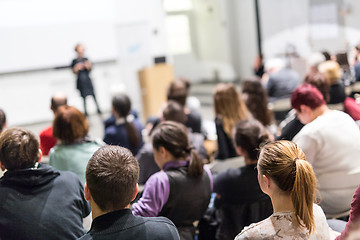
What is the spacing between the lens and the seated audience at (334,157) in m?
2.33

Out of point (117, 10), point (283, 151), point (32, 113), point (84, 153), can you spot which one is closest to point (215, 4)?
point (117, 10)

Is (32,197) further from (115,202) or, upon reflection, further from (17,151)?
(115,202)

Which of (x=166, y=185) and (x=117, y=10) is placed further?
(x=117, y=10)

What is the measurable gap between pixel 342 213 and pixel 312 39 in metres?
6.99

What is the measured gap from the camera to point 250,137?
244 cm

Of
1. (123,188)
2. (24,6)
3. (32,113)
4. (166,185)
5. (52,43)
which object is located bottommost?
(32,113)

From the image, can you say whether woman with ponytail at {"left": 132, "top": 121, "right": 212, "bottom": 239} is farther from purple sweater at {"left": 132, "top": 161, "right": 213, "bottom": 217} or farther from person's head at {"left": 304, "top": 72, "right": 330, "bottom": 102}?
person's head at {"left": 304, "top": 72, "right": 330, "bottom": 102}

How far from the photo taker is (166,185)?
7.13ft

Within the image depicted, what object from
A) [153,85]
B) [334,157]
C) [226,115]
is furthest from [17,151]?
[153,85]

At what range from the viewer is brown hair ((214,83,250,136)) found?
3754 millimetres

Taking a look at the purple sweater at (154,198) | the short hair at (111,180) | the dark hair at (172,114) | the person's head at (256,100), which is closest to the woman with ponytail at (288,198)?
the short hair at (111,180)

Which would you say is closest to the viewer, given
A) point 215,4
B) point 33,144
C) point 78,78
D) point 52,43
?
point 33,144

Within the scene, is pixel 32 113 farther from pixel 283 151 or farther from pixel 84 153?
pixel 283 151

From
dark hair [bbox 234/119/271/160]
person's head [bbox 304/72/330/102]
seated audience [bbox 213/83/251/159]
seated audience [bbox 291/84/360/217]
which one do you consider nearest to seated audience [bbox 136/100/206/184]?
seated audience [bbox 213/83/251/159]
